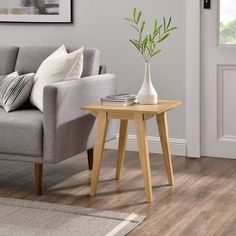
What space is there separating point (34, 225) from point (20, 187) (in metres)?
0.75

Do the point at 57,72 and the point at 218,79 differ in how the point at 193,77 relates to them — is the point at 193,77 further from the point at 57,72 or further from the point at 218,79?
the point at 57,72

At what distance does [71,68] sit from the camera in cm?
393

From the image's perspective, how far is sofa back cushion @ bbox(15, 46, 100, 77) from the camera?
13.7 feet

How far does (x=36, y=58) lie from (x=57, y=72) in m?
0.46

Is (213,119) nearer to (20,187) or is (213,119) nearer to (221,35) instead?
(221,35)

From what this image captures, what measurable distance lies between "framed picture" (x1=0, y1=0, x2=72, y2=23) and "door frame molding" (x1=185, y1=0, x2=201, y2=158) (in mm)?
970

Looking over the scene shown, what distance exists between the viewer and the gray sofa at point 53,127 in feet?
11.8

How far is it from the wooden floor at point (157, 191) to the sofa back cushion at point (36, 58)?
67cm

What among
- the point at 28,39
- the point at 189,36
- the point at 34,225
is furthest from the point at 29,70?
the point at 34,225

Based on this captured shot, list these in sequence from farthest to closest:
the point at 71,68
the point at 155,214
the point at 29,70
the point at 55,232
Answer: the point at 29,70, the point at 71,68, the point at 155,214, the point at 55,232

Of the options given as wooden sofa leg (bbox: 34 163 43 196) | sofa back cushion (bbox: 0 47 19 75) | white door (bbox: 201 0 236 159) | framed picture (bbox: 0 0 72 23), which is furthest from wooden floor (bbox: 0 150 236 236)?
framed picture (bbox: 0 0 72 23)

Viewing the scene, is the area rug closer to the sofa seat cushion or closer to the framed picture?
the sofa seat cushion

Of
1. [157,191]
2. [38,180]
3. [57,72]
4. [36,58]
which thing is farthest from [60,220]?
[36,58]

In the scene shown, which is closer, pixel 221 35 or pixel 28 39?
pixel 221 35
